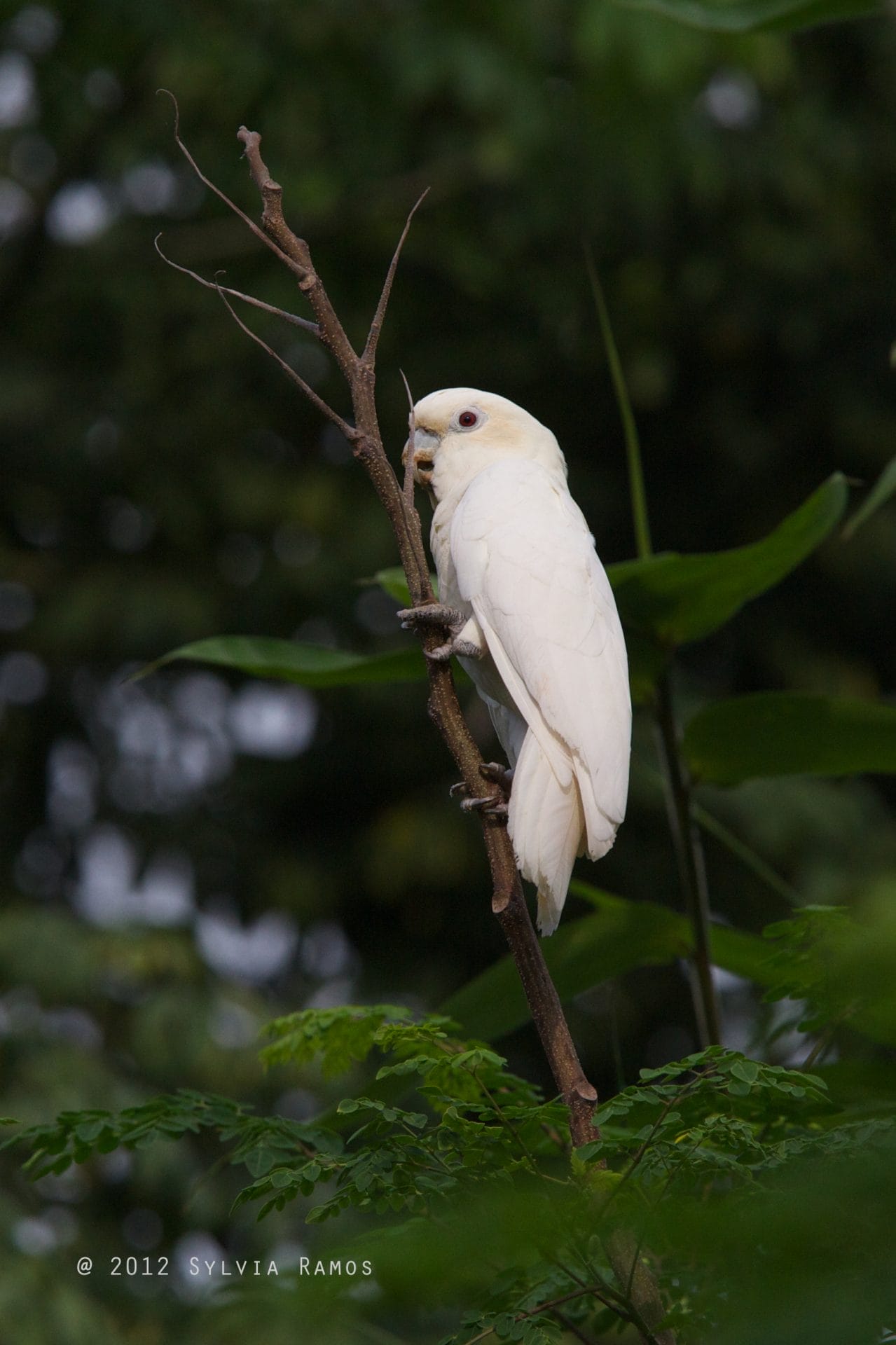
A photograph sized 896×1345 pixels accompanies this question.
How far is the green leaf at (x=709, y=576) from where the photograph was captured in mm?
1724

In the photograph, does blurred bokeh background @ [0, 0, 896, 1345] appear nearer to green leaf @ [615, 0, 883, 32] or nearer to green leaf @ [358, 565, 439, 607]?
green leaf @ [358, 565, 439, 607]

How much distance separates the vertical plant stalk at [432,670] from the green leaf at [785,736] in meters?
0.46

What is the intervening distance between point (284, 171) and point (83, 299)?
130 centimetres

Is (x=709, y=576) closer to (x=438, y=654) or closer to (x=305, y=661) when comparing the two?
(x=438, y=654)

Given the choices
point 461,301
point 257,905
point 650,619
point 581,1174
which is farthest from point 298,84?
point 581,1174

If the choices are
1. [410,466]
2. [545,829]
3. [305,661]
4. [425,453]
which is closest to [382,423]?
[425,453]

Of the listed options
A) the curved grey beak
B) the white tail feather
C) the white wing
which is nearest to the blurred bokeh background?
the curved grey beak

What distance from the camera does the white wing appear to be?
1528 millimetres

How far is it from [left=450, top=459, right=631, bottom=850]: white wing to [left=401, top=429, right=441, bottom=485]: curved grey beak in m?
0.18

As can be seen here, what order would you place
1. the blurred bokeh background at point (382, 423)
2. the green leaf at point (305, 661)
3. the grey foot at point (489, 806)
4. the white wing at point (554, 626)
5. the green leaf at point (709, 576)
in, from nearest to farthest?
1. the grey foot at point (489, 806)
2. the white wing at point (554, 626)
3. the green leaf at point (709, 576)
4. the green leaf at point (305, 661)
5. the blurred bokeh background at point (382, 423)

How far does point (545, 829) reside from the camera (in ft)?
4.80

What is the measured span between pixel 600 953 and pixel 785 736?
1.31 feet

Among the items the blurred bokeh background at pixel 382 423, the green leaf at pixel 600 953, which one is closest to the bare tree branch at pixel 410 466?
the green leaf at pixel 600 953

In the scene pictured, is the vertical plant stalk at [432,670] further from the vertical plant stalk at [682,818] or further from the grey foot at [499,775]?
the vertical plant stalk at [682,818]
